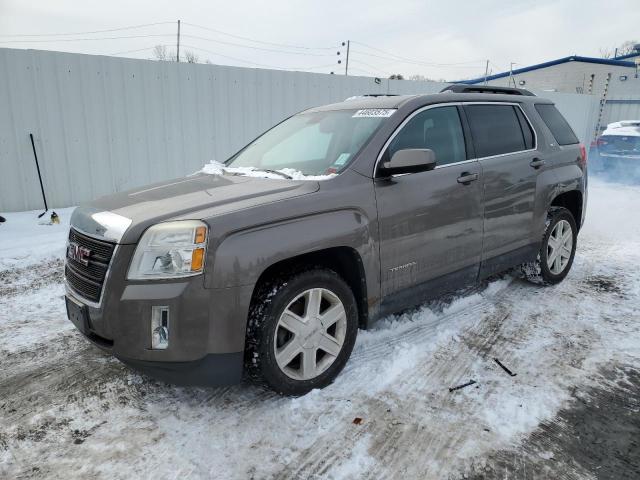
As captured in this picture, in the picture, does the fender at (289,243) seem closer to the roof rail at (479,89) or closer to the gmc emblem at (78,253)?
the gmc emblem at (78,253)

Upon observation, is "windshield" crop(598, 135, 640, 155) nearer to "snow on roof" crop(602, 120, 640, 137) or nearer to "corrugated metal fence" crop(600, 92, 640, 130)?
"snow on roof" crop(602, 120, 640, 137)

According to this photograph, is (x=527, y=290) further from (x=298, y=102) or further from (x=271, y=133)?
→ (x=298, y=102)

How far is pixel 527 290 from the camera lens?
4.71 m

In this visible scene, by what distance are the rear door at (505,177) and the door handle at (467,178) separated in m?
0.15

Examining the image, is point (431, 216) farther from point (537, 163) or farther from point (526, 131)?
point (526, 131)

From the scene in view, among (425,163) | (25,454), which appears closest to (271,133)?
(425,163)

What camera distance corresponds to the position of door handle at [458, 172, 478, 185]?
3537 millimetres

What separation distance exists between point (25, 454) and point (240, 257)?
148 cm

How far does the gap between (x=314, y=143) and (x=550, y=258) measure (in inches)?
109

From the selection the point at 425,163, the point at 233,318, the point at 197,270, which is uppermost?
the point at 425,163

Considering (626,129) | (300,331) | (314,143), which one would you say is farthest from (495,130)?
(626,129)

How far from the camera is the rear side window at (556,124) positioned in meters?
4.65

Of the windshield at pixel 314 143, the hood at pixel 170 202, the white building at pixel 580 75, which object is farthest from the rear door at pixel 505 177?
the white building at pixel 580 75

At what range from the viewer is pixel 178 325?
238 cm
